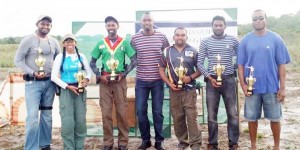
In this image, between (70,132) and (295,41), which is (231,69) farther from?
(295,41)

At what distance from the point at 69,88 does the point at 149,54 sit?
1288 millimetres

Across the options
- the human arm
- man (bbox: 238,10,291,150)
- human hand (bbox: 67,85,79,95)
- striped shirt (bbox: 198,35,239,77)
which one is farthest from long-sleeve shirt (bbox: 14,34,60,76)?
the human arm

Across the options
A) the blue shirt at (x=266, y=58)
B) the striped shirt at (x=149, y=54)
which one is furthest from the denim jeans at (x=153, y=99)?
the blue shirt at (x=266, y=58)

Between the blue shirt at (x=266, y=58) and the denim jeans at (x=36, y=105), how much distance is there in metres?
2.98

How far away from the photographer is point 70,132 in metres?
5.30

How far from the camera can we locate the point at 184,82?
5426mm

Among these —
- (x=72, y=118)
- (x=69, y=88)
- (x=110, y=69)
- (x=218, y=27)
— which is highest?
(x=218, y=27)

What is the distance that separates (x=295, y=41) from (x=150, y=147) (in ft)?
75.5

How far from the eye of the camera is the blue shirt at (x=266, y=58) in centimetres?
509

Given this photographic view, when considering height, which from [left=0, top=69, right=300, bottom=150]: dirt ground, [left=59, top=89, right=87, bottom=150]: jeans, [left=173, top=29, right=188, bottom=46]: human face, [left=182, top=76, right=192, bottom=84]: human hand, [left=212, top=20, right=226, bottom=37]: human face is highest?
[left=212, top=20, right=226, bottom=37]: human face

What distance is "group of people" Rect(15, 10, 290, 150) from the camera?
16.9ft

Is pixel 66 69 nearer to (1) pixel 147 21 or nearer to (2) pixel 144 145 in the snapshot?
(1) pixel 147 21

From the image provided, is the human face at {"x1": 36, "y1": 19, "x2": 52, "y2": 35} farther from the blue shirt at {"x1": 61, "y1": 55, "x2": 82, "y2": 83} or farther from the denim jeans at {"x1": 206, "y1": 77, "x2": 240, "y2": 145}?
the denim jeans at {"x1": 206, "y1": 77, "x2": 240, "y2": 145}

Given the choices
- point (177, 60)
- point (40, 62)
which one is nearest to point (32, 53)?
point (40, 62)
